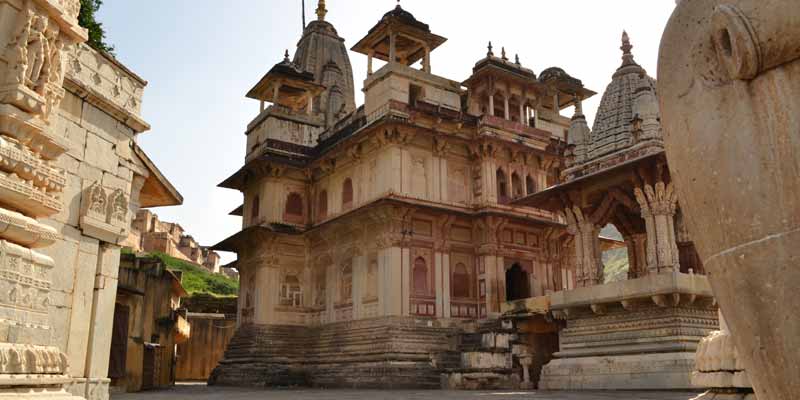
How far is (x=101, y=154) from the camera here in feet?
26.3

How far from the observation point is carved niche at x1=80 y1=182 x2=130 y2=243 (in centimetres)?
761

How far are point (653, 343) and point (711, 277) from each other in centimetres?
1355

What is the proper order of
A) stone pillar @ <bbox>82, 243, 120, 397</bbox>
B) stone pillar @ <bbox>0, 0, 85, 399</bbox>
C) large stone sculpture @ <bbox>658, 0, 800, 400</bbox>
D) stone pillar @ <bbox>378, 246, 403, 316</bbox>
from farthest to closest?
stone pillar @ <bbox>378, 246, 403, 316</bbox> < stone pillar @ <bbox>82, 243, 120, 397</bbox> < stone pillar @ <bbox>0, 0, 85, 399</bbox> < large stone sculpture @ <bbox>658, 0, 800, 400</bbox>

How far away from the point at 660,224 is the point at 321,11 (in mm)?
32482

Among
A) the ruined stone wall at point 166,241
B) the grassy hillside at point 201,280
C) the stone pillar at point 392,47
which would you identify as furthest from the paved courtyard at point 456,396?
the grassy hillside at point 201,280

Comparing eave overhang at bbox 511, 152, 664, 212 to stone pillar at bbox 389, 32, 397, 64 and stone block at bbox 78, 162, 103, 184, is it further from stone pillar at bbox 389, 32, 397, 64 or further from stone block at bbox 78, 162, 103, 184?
stone block at bbox 78, 162, 103, 184

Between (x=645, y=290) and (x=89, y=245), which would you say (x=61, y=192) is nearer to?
(x=89, y=245)

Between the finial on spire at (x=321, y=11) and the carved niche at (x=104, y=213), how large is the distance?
3658cm

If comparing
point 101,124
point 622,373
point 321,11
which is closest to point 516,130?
point 622,373

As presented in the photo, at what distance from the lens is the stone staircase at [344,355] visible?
2014cm

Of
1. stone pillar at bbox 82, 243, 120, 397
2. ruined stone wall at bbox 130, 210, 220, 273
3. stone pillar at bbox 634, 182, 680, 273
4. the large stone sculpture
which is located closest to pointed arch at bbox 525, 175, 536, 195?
stone pillar at bbox 634, 182, 680, 273

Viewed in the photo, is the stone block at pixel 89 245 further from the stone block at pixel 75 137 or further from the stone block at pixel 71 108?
the stone block at pixel 71 108

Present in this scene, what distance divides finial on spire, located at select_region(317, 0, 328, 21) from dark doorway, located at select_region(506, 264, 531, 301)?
24.6 meters

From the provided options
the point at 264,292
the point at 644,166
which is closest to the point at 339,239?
the point at 264,292
